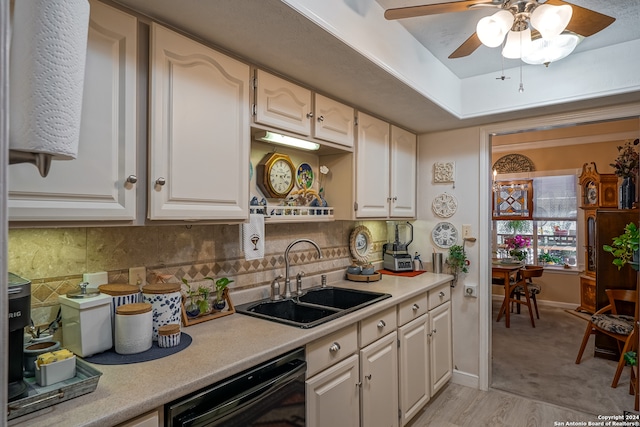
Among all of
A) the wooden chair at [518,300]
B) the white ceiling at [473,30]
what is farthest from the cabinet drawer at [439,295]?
the wooden chair at [518,300]

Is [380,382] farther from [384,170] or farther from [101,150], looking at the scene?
[101,150]

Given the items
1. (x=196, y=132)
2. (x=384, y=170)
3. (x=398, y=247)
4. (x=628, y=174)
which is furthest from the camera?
(x=628, y=174)

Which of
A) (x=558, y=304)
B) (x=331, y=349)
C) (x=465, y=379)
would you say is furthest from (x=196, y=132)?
(x=558, y=304)

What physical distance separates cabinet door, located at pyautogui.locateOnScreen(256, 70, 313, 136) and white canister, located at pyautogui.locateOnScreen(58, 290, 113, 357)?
3.30ft

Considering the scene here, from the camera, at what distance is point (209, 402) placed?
3.72 ft

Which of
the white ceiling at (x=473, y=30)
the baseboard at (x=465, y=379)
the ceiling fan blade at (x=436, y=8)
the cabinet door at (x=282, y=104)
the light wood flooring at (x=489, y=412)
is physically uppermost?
the white ceiling at (x=473, y=30)

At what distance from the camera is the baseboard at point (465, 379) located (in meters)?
2.92

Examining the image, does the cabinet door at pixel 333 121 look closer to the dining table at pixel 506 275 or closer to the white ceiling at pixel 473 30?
the white ceiling at pixel 473 30

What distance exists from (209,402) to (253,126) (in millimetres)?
1158

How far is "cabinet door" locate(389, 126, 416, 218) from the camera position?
9.26 feet

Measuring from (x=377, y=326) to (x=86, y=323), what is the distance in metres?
1.38

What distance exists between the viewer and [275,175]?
211 cm

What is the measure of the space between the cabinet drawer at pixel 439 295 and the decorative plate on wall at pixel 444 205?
62 cm

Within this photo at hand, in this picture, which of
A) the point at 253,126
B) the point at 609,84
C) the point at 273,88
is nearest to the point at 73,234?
the point at 253,126
